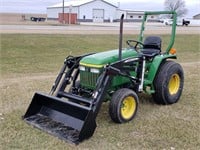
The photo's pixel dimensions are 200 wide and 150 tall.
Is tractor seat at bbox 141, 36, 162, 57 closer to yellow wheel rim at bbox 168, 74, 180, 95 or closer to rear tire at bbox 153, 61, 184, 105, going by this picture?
rear tire at bbox 153, 61, 184, 105

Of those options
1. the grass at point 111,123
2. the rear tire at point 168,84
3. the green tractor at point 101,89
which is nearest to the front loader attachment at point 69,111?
the green tractor at point 101,89

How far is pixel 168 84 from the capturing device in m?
5.66

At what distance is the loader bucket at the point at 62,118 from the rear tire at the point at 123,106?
17.1 inches

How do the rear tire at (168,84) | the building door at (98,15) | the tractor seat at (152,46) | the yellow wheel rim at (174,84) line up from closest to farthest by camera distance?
the rear tire at (168,84) → the tractor seat at (152,46) → the yellow wheel rim at (174,84) → the building door at (98,15)

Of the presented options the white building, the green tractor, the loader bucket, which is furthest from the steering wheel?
the white building

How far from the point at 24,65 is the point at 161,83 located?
5751 millimetres

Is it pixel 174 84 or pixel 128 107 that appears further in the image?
pixel 174 84

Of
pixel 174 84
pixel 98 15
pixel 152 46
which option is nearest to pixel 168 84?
pixel 174 84

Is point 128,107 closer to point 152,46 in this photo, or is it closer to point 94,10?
point 152,46

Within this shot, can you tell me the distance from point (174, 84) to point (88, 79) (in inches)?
75.7

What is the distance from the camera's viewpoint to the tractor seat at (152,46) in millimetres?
5675

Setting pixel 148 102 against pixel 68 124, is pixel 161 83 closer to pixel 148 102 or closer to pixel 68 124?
pixel 148 102

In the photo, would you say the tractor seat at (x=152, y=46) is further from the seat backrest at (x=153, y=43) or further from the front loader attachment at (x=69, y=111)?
the front loader attachment at (x=69, y=111)

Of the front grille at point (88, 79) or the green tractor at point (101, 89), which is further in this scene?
the front grille at point (88, 79)
